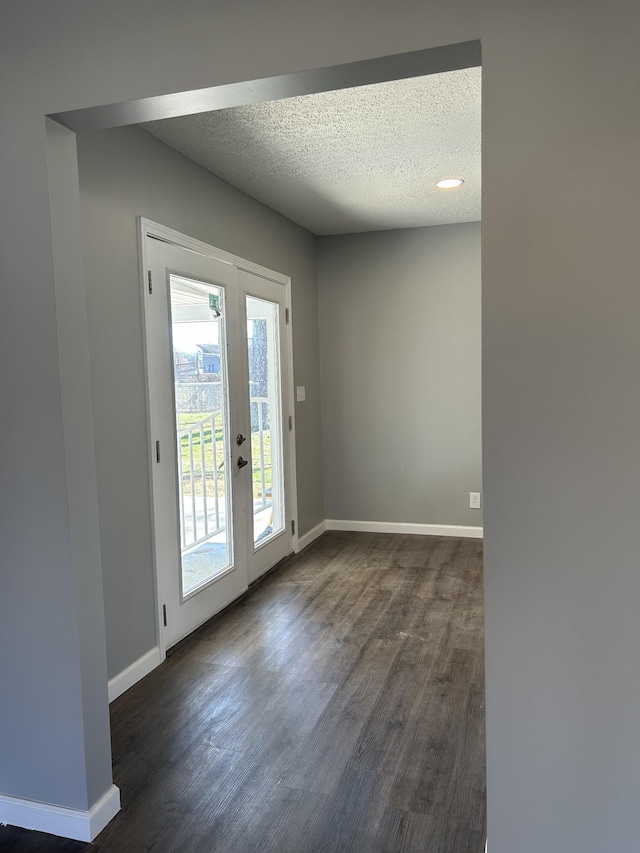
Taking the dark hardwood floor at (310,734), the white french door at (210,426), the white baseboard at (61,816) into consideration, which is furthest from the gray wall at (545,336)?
the white french door at (210,426)

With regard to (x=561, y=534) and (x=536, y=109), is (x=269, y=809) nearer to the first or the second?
(x=561, y=534)

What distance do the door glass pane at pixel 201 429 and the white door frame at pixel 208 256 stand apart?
0.65ft

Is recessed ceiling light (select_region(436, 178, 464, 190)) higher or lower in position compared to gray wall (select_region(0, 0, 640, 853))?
higher

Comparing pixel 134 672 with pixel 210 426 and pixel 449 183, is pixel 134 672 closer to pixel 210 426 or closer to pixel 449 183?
pixel 210 426

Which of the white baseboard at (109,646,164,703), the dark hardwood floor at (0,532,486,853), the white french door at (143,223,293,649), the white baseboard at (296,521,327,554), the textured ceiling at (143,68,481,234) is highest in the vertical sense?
the textured ceiling at (143,68,481,234)

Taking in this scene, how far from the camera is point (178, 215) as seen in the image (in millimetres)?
3104

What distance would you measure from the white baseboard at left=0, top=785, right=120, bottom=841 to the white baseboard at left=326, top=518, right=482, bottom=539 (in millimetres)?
3503

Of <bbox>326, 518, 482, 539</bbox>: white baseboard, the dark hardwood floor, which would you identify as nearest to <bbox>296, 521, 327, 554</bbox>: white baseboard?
<bbox>326, 518, 482, 539</bbox>: white baseboard

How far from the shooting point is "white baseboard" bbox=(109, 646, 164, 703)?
104 inches

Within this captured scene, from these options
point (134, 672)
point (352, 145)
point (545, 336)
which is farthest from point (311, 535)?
point (545, 336)

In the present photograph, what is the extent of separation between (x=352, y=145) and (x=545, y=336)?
211cm

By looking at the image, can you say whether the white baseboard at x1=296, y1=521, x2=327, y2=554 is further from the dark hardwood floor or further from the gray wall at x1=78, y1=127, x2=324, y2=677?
the gray wall at x1=78, y1=127, x2=324, y2=677

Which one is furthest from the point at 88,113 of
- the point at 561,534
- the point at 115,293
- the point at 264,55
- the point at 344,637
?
the point at 344,637

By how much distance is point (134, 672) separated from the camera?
2775mm
